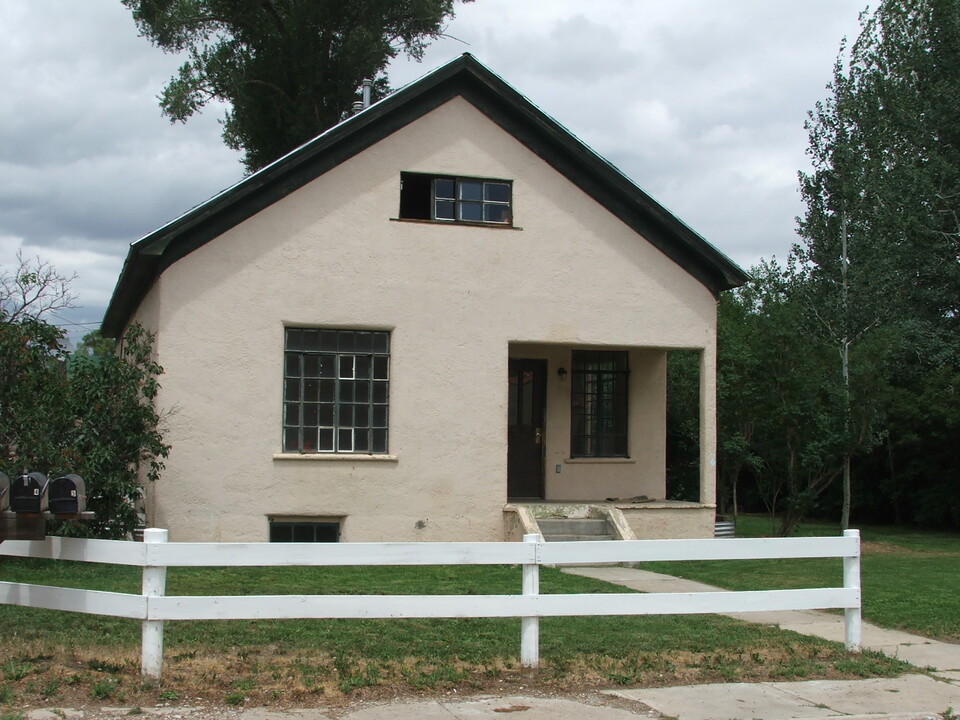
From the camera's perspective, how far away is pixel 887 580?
13.4m

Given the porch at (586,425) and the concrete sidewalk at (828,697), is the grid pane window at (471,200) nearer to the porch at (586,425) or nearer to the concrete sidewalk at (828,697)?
the porch at (586,425)

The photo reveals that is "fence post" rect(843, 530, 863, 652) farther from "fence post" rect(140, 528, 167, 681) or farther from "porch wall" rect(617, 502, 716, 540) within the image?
"porch wall" rect(617, 502, 716, 540)

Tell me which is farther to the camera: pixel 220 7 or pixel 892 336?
pixel 220 7

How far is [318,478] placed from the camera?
49.1 ft

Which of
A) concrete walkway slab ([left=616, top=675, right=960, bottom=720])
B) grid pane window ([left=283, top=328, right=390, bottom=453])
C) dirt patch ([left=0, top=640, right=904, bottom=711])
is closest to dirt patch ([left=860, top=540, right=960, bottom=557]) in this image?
grid pane window ([left=283, top=328, right=390, bottom=453])

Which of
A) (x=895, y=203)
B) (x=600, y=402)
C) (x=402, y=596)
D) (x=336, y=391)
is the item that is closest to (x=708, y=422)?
(x=600, y=402)

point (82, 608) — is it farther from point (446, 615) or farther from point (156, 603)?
point (446, 615)

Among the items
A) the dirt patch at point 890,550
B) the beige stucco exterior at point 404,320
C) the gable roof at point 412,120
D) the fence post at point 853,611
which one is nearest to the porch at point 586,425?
the beige stucco exterior at point 404,320

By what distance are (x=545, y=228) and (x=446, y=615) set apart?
9.34m

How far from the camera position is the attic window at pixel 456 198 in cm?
1570

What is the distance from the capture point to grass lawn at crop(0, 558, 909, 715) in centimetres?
695

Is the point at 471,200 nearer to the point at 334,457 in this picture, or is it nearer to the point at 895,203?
the point at 334,457

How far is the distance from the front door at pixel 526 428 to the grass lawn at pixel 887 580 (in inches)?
136

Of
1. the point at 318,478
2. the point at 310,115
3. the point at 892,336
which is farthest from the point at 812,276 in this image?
the point at 318,478
